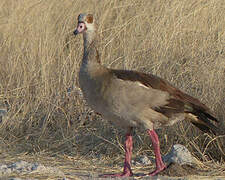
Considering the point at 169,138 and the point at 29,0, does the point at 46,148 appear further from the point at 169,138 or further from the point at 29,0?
the point at 29,0

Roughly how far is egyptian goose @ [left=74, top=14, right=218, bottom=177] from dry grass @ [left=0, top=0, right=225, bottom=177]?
59 cm

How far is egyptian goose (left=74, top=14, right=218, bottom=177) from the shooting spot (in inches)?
200

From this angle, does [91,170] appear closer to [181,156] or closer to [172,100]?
[181,156]

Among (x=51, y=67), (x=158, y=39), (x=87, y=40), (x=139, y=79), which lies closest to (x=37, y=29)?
(x=51, y=67)

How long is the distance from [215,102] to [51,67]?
2.55 m

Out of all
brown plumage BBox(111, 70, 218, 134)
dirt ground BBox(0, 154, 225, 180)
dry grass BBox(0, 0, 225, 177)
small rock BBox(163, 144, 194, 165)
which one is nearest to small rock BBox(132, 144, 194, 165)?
small rock BBox(163, 144, 194, 165)

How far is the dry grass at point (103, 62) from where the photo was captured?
246 inches

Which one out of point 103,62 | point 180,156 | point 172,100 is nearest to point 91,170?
point 180,156

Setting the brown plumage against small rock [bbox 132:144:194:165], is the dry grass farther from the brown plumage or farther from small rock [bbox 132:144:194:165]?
the brown plumage

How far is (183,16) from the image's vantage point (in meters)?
7.45

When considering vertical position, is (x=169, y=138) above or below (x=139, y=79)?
below

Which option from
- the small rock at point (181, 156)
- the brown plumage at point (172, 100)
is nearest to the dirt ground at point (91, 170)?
the small rock at point (181, 156)

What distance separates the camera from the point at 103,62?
730 cm

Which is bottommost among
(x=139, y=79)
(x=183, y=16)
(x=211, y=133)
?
(x=211, y=133)
